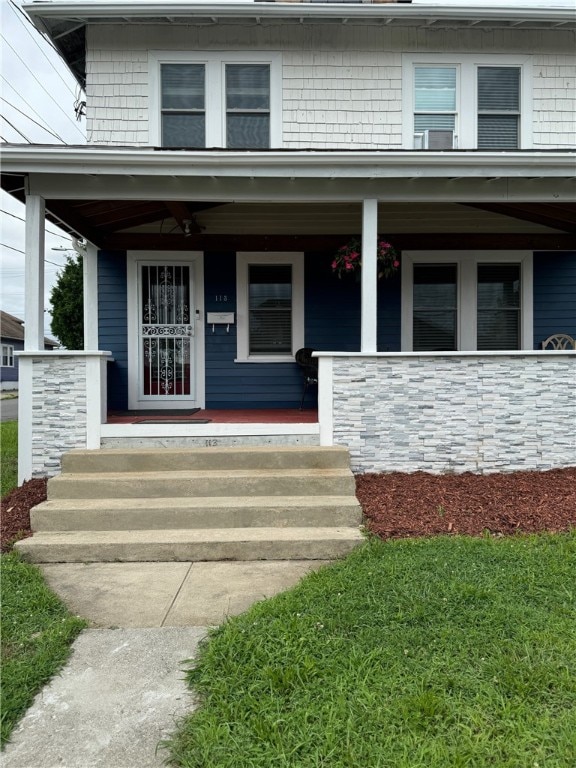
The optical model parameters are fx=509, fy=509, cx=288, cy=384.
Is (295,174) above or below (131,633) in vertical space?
above

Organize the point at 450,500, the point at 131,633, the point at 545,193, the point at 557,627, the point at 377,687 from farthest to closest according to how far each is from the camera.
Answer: the point at 545,193 → the point at 450,500 → the point at 131,633 → the point at 557,627 → the point at 377,687

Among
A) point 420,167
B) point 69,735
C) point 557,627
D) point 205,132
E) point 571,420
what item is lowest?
point 69,735

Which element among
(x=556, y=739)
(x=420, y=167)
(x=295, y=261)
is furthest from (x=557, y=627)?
(x=295, y=261)

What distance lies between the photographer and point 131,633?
2840 mm

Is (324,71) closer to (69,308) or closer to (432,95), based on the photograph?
(432,95)

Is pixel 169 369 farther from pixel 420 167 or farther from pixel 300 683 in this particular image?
pixel 300 683

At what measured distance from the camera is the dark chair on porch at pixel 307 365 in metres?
7.00

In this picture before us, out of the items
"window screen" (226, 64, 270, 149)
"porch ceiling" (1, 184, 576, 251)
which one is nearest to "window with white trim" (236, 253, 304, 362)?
"porch ceiling" (1, 184, 576, 251)

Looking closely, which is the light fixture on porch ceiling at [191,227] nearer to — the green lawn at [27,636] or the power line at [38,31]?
the power line at [38,31]

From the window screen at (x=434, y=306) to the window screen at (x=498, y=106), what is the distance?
1.85 meters

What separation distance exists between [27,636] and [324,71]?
7.52m

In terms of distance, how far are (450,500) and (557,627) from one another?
204 centimetres

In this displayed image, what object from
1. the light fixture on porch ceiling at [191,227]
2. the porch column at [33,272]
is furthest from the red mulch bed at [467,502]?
the light fixture on porch ceiling at [191,227]

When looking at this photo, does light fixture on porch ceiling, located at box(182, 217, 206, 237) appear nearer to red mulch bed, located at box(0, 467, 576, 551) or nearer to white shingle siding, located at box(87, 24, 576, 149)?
white shingle siding, located at box(87, 24, 576, 149)
